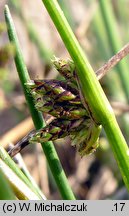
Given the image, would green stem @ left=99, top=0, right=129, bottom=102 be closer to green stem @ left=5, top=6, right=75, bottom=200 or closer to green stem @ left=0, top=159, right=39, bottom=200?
green stem @ left=5, top=6, right=75, bottom=200

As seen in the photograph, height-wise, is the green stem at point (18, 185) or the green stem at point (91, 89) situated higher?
the green stem at point (91, 89)

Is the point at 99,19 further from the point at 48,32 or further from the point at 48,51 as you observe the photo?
the point at 48,32

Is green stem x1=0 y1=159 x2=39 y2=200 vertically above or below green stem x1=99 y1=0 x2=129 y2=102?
below

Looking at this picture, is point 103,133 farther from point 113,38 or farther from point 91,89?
point 91,89

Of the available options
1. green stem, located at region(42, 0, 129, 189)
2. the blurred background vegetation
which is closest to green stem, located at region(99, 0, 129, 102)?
the blurred background vegetation

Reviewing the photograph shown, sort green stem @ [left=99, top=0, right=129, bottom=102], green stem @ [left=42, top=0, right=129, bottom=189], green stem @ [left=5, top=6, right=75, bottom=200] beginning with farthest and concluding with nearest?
green stem @ [left=99, top=0, right=129, bottom=102], green stem @ [left=5, top=6, right=75, bottom=200], green stem @ [left=42, top=0, right=129, bottom=189]

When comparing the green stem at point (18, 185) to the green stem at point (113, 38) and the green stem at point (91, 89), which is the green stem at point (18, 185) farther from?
the green stem at point (113, 38)

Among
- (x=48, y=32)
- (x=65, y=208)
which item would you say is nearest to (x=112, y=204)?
(x=65, y=208)

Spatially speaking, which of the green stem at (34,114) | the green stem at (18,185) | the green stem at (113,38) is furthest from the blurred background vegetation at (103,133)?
the green stem at (18,185)
